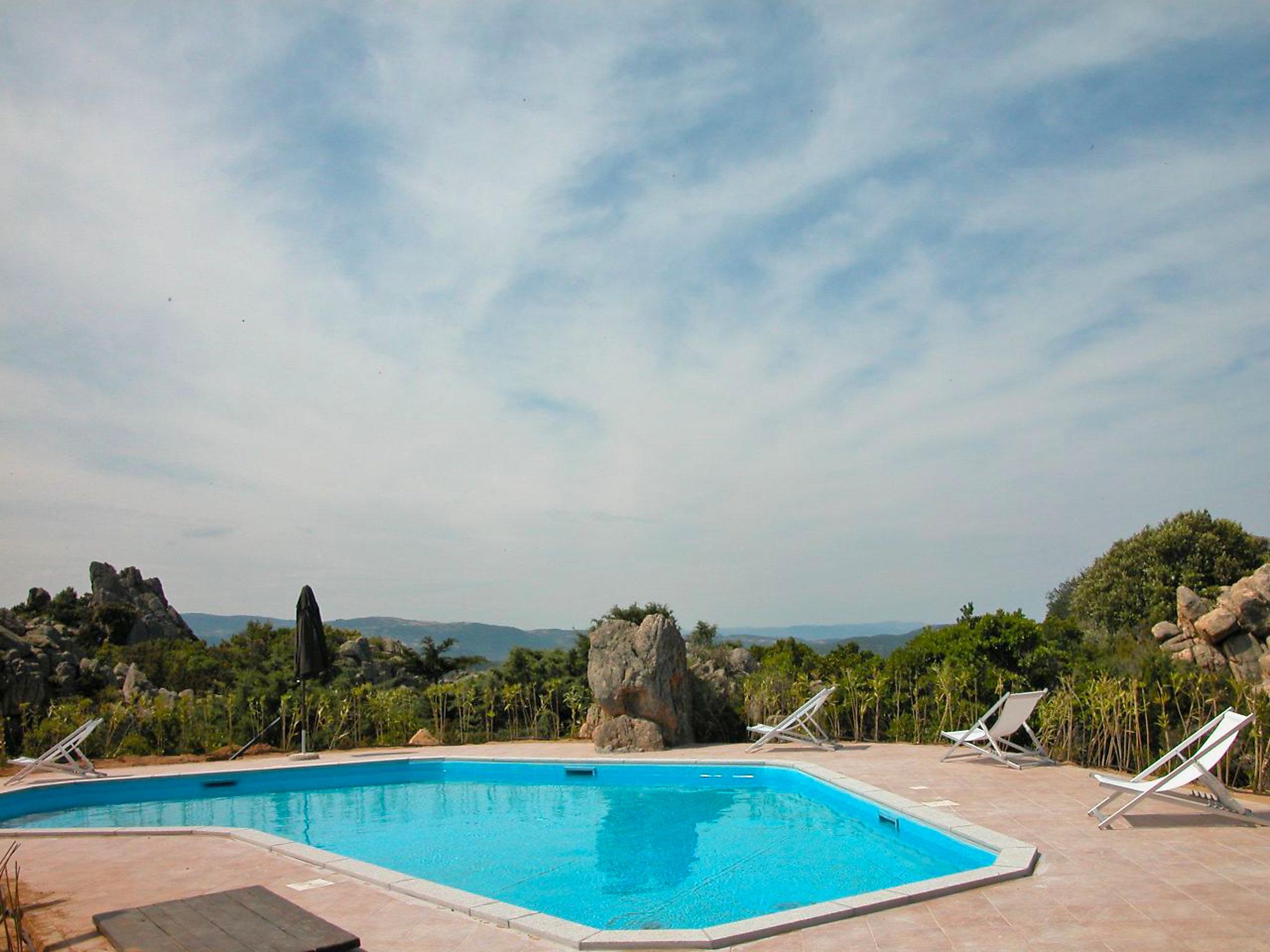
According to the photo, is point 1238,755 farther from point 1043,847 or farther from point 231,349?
point 231,349

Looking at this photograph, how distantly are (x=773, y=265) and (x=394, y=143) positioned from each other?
6.10 m

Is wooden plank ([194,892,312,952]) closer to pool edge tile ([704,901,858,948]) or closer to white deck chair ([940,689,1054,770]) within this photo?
pool edge tile ([704,901,858,948])

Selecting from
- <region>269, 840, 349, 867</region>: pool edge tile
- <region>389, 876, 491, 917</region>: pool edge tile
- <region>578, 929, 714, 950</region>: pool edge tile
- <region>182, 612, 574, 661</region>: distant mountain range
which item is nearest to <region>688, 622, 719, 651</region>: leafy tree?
<region>269, 840, 349, 867</region>: pool edge tile

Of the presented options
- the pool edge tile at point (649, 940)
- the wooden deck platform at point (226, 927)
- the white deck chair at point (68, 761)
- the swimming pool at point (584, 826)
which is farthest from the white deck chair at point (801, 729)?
the white deck chair at point (68, 761)

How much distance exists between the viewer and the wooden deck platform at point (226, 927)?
4293mm

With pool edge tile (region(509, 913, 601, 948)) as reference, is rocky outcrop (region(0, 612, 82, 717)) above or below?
above

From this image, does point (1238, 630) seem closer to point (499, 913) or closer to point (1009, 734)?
point (1009, 734)

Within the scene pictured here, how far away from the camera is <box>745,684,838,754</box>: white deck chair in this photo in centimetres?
1223

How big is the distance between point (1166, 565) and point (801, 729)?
1813 centimetres

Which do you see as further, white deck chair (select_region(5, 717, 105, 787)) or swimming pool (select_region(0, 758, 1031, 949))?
white deck chair (select_region(5, 717, 105, 787))

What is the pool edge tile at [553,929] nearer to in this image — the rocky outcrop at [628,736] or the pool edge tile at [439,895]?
the pool edge tile at [439,895]

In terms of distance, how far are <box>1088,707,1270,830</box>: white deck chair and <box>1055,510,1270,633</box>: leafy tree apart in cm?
1865

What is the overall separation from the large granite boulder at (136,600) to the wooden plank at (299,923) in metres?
30.5

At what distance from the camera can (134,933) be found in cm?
461
